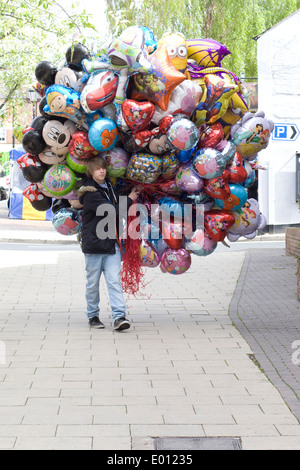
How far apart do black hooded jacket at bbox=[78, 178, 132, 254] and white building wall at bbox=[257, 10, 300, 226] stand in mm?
15934

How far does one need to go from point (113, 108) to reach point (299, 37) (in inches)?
676

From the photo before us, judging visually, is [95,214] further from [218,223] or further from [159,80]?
[159,80]

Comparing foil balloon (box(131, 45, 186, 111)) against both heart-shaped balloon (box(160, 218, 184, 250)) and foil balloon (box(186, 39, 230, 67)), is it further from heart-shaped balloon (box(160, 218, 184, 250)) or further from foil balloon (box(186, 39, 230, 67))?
heart-shaped balloon (box(160, 218, 184, 250))

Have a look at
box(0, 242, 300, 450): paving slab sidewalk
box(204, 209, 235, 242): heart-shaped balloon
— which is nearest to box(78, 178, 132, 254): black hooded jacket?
box(204, 209, 235, 242): heart-shaped balloon

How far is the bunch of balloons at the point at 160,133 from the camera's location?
6855mm

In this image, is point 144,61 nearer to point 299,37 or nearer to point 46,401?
point 46,401

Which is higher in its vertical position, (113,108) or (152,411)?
(113,108)

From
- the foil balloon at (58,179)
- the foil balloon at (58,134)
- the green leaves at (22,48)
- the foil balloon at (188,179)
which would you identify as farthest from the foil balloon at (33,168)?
the green leaves at (22,48)

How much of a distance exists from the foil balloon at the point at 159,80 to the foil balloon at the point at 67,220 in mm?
1432

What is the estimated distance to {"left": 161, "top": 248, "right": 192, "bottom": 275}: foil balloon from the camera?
23.8 ft

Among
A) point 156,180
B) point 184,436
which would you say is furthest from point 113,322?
point 184,436

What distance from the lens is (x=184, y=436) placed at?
4.64m

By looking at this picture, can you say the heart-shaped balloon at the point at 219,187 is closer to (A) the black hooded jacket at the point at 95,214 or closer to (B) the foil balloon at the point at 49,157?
(A) the black hooded jacket at the point at 95,214

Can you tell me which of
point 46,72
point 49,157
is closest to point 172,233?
point 49,157
